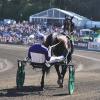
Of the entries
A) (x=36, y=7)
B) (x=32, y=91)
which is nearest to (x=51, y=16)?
(x=36, y=7)

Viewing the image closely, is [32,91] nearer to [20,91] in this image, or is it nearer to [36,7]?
[20,91]

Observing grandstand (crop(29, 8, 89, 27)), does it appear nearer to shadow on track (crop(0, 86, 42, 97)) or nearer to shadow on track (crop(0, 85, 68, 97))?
shadow on track (crop(0, 85, 68, 97))

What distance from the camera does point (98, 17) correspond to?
90625mm

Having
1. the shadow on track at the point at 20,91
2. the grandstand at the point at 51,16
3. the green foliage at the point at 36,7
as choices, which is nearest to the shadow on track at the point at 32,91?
the shadow on track at the point at 20,91

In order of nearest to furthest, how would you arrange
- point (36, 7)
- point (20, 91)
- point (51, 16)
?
point (20, 91) → point (51, 16) → point (36, 7)

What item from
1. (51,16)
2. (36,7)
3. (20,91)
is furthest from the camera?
(36,7)

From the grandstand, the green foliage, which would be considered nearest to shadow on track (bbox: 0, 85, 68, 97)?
the grandstand

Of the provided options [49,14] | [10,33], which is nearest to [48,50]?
[10,33]

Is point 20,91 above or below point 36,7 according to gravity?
above

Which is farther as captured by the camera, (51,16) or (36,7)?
(36,7)

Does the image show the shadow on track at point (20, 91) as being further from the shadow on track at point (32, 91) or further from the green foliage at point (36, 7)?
the green foliage at point (36, 7)

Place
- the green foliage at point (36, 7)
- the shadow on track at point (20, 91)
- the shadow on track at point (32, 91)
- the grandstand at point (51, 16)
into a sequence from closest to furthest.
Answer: the shadow on track at point (20, 91), the shadow on track at point (32, 91), the grandstand at point (51, 16), the green foliage at point (36, 7)

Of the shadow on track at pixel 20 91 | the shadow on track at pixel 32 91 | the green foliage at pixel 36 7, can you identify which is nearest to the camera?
the shadow on track at pixel 20 91

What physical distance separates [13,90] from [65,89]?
64.0 inches
